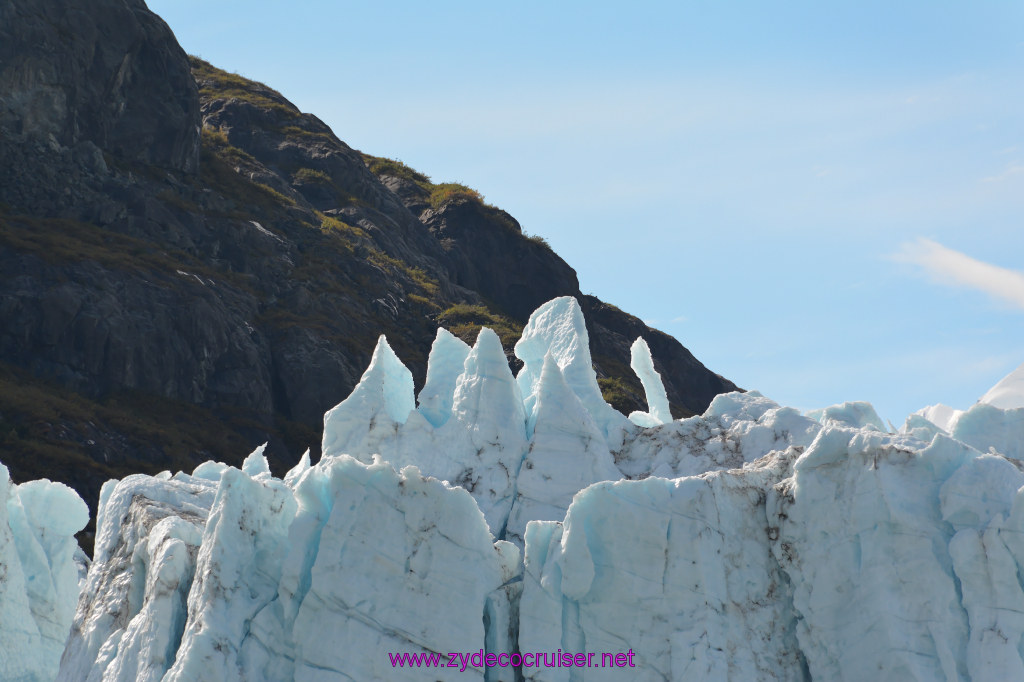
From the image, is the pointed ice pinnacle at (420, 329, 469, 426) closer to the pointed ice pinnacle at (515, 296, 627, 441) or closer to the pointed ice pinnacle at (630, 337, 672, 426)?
the pointed ice pinnacle at (515, 296, 627, 441)

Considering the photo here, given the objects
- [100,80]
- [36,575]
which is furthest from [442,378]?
[100,80]

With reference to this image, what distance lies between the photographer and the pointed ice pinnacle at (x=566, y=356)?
76.7 ft

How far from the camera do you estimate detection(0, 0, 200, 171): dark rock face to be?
63.8 meters

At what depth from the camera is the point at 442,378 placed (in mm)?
23469

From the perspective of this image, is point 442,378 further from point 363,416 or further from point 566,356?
point 566,356

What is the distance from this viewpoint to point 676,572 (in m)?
16.8

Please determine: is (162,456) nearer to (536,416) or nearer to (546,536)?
(536,416)

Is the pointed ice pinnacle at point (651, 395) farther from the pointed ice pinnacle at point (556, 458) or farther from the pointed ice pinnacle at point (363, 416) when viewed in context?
the pointed ice pinnacle at point (363, 416)

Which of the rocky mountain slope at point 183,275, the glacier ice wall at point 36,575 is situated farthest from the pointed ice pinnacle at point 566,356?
the rocky mountain slope at point 183,275

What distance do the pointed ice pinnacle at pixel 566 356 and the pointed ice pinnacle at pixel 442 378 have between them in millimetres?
1557

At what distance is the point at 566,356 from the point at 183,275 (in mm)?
39726

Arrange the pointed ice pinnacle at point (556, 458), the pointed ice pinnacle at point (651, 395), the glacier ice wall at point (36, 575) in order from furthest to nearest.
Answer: the pointed ice pinnacle at point (651, 395), the glacier ice wall at point (36, 575), the pointed ice pinnacle at point (556, 458)

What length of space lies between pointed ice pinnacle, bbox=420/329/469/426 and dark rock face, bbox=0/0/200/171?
47.8 m

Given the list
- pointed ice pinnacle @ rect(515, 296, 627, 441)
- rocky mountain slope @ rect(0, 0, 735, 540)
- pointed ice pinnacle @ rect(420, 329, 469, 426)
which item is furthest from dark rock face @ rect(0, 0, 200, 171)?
pointed ice pinnacle @ rect(420, 329, 469, 426)
